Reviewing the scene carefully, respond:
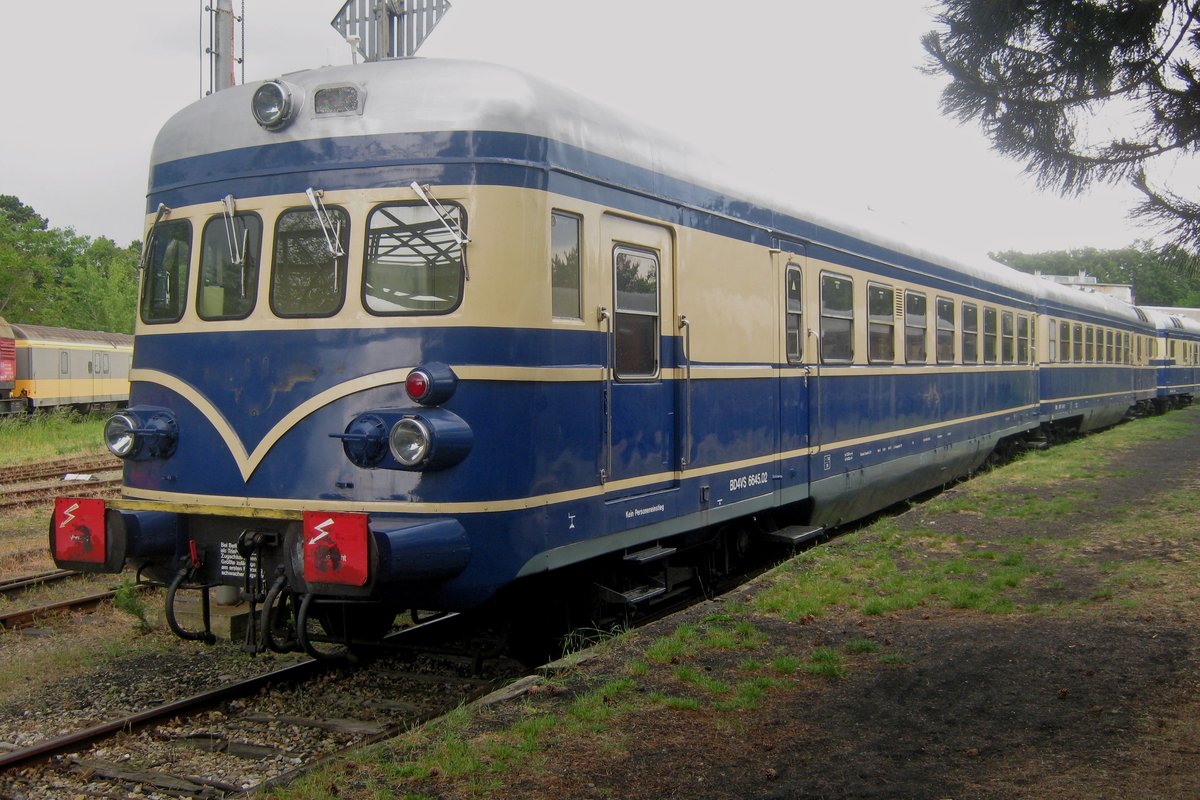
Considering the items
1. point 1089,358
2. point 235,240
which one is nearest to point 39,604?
point 235,240

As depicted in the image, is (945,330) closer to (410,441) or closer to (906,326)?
(906,326)

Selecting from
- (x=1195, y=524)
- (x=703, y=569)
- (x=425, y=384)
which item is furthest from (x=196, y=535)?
(x=1195, y=524)

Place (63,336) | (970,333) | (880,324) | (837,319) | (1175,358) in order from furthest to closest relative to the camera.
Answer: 1. (1175,358)
2. (63,336)
3. (970,333)
4. (880,324)
5. (837,319)

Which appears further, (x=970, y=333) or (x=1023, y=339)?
(x=1023, y=339)

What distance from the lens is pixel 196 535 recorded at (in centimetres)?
598

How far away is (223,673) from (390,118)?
354 cm

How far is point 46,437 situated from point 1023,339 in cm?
2191

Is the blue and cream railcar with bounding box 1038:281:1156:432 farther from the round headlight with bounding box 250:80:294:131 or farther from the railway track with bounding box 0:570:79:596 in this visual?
the round headlight with bounding box 250:80:294:131

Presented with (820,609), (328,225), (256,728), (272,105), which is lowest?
(256,728)

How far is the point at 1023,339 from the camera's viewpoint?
59.7 ft

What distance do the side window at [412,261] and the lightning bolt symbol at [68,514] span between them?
1859mm

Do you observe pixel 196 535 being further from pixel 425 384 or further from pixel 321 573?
pixel 425 384

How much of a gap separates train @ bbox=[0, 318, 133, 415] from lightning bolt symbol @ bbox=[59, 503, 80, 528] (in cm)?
2960

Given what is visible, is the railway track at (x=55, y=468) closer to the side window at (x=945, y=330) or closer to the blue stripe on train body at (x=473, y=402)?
the blue stripe on train body at (x=473, y=402)
